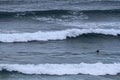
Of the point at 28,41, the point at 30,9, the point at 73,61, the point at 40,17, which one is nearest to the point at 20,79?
the point at 73,61

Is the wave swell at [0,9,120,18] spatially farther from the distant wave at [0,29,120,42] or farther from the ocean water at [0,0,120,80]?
the distant wave at [0,29,120,42]

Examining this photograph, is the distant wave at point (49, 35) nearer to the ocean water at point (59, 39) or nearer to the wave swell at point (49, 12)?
the ocean water at point (59, 39)

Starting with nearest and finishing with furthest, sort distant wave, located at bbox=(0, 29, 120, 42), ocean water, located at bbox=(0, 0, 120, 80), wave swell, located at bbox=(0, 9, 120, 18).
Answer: ocean water, located at bbox=(0, 0, 120, 80), distant wave, located at bbox=(0, 29, 120, 42), wave swell, located at bbox=(0, 9, 120, 18)

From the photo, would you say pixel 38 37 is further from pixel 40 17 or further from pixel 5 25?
pixel 40 17

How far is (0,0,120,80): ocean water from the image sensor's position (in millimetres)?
14523

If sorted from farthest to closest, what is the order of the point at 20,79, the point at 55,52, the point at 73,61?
1. the point at 55,52
2. the point at 73,61
3. the point at 20,79

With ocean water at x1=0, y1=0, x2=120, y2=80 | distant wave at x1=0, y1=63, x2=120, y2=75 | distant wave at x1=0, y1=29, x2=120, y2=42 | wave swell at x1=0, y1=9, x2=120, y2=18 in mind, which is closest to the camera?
distant wave at x1=0, y1=63, x2=120, y2=75

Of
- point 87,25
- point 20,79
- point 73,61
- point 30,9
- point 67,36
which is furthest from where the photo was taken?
point 30,9

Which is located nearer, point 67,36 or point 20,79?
point 20,79

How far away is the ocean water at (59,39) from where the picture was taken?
14523 mm

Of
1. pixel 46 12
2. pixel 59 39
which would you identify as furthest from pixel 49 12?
pixel 59 39

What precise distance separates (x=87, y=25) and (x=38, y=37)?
4.39 meters

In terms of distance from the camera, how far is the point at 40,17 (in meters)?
26.6

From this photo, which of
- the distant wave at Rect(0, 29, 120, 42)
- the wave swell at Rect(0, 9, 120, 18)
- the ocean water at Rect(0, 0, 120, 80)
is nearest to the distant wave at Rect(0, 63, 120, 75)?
the ocean water at Rect(0, 0, 120, 80)
